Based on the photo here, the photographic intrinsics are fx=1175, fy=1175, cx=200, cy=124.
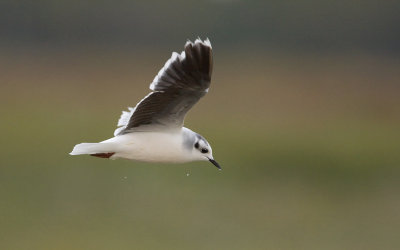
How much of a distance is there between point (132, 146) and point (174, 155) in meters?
0.24

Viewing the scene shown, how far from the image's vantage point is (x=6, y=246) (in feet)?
43.2

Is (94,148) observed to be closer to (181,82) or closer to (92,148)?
(92,148)

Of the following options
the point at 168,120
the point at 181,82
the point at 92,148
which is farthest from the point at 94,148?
the point at 181,82

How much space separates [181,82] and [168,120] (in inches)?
14.8

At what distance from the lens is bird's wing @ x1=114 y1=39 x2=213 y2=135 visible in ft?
20.7

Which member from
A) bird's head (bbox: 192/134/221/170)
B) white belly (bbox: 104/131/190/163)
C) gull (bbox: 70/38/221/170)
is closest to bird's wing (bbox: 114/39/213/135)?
gull (bbox: 70/38/221/170)

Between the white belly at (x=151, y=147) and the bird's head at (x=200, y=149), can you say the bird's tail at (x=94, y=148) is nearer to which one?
the white belly at (x=151, y=147)

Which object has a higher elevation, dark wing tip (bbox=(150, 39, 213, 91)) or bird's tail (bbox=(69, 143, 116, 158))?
dark wing tip (bbox=(150, 39, 213, 91))

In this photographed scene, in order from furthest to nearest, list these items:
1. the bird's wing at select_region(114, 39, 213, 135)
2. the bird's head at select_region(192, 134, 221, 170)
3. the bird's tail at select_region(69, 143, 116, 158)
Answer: the bird's head at select_region(192, 134, 221, 170) → the bird's tail at select_region(69, 143, 116, 158) → the bird's wing at select_region(114, 39, 213, 135)

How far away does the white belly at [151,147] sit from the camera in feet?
21.9

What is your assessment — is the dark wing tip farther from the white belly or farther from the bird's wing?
the white belly

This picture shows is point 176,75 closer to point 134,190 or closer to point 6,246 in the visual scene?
point 6,246

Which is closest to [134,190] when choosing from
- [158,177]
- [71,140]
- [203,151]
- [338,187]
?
[158,177]

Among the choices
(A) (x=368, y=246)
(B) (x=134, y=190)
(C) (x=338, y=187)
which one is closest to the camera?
(A) (x=368, y=246)
